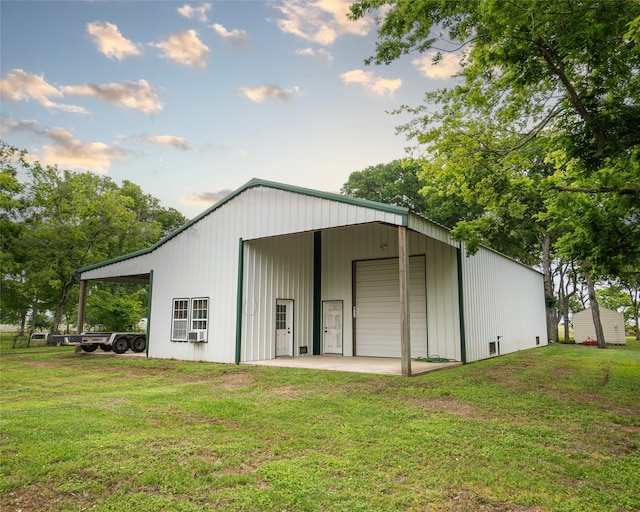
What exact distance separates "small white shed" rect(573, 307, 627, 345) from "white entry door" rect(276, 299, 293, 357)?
835 inches

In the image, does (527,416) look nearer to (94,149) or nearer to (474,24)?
(474,24)

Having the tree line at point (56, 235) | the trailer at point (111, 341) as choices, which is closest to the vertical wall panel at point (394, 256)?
the trailer at point (111, 341)

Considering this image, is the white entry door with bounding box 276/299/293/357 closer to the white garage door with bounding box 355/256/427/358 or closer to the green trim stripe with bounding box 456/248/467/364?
the white garage door with bounding box 355/256/427/358

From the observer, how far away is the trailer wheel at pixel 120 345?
1686cm

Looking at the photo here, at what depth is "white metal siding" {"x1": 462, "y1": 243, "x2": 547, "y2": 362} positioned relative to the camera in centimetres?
1357

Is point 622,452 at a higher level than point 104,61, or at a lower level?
lower

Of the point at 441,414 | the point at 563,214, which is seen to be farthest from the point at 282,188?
the point at 441,414

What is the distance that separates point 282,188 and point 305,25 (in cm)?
456

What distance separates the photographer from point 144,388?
8375 millimetres

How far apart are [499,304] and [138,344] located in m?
15.0

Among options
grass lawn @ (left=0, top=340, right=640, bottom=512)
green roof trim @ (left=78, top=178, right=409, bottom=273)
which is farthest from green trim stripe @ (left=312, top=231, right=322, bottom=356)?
grass lawn @ (left=0, top=340, right=640, bottom=512)

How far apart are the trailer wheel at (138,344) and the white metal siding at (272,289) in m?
6.92

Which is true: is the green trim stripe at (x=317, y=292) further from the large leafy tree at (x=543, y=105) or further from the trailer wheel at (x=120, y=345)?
the trailer wheel at (x=120, y=345)

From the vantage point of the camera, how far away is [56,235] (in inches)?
909
